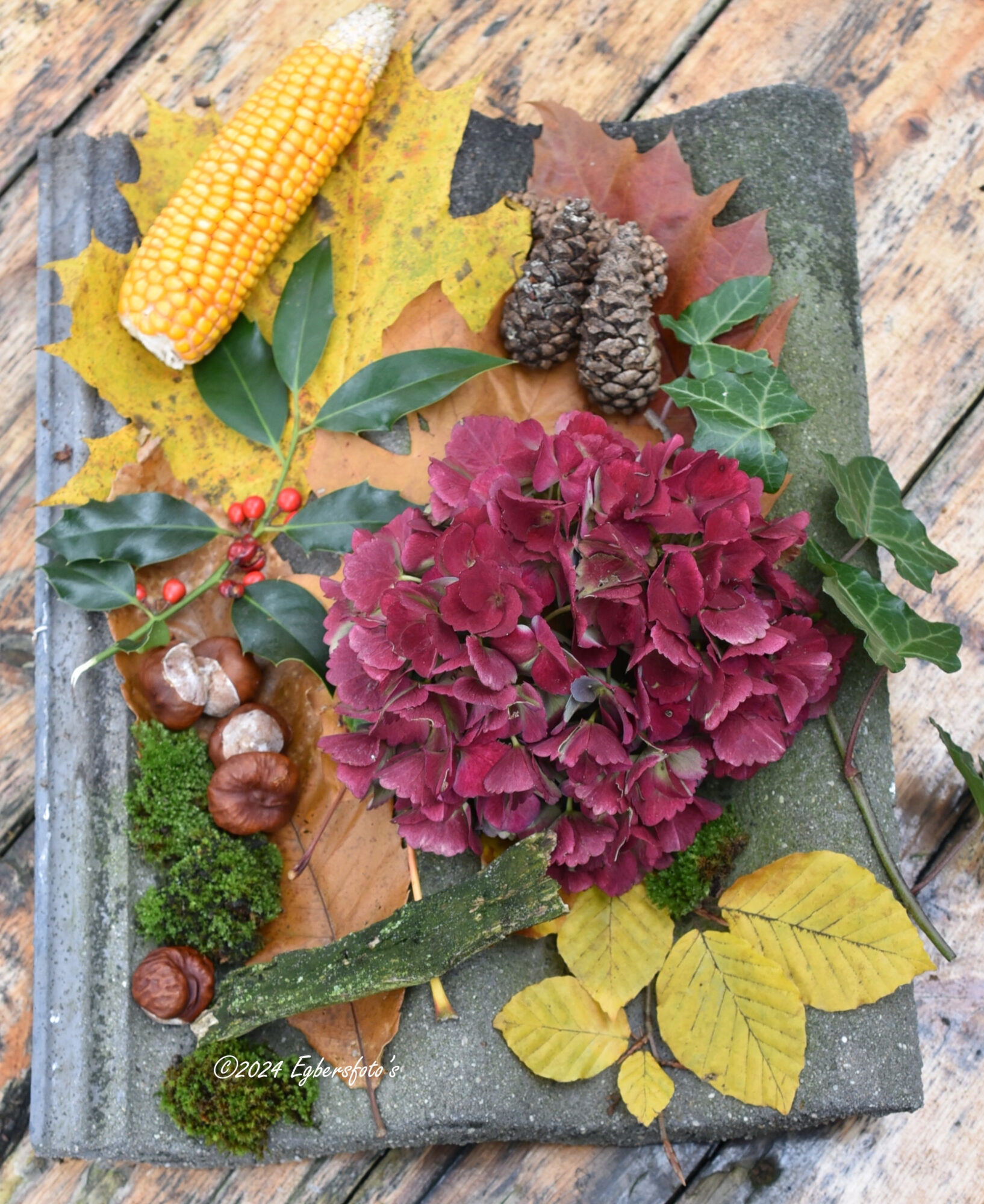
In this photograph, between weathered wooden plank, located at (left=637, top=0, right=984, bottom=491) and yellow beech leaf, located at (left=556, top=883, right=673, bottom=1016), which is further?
weathered wooden plank, located at (left=637, top=0, right=984, bottom=491)

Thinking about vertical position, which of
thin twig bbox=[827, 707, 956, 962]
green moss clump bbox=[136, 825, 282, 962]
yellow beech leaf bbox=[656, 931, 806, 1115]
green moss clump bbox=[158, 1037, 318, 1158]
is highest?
thin twig bbox=[827, 707, 956, 962]

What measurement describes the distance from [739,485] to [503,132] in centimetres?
59

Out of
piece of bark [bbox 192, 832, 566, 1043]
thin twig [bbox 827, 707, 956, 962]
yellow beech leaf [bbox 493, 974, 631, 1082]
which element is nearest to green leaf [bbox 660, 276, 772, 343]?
thin twig [bbox 827, 707, 956, 962]

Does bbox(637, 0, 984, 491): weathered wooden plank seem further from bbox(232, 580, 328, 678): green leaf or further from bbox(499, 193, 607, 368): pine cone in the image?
bbox(232, 580, 328, 678): green leaf

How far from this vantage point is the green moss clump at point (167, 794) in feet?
3.17

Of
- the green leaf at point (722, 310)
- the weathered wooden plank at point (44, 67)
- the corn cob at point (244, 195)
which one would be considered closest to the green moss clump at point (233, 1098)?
the corn cob at point (244, 195)

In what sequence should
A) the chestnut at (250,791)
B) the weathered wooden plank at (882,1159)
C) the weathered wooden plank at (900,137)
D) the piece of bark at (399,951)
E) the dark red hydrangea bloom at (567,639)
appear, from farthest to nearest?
1. the weathered wooden plank at (900,137)
2. the weathered wooden plank at (882,1159)
3. the chestnut at (250,791)
4. the piece of bark at (399,951)
5. the dark red hydrangea bloom at (567,639)

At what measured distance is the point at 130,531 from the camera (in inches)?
38.5

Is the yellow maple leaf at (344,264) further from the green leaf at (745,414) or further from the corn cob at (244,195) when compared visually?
the green leaf at (745,414)

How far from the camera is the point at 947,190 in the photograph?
1200 millimetres

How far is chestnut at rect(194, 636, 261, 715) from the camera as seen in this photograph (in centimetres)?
99

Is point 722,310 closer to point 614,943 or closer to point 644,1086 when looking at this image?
point 614,943

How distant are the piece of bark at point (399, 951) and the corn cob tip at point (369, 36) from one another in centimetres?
83

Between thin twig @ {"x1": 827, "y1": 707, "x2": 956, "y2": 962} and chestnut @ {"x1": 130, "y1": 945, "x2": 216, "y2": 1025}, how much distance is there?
0.67 metres
